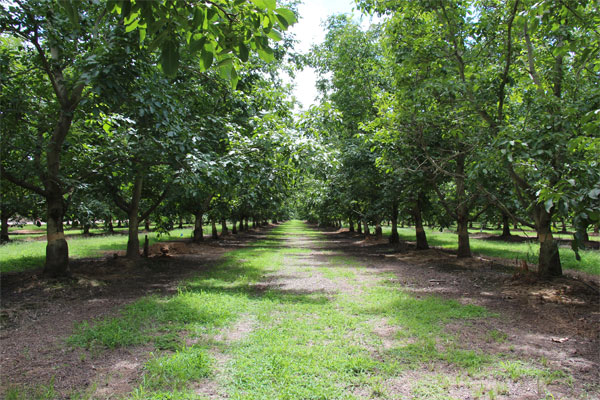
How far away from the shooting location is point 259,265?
12.2 m

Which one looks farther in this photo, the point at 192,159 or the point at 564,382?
the point at 192,159

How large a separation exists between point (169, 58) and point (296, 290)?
21.0 feet

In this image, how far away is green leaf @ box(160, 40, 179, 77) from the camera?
2.40 meters

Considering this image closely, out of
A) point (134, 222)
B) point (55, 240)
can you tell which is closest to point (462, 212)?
point (134, 222)

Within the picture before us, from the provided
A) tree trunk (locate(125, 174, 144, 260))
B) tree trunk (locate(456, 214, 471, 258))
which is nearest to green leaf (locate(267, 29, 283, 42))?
tree trunk (locate(125, 174, 144, 260))

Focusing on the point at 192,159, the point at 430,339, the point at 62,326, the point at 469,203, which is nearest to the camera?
the point at 430,339

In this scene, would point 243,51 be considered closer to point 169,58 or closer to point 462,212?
point 169,58

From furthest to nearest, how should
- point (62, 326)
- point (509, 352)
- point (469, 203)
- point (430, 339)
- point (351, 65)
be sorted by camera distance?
point (351, 65)
point (469, 203)
point (62, 326)
point (430, 339)
point (509, 352)

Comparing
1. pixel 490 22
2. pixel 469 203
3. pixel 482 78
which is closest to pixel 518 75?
pixel 482 78

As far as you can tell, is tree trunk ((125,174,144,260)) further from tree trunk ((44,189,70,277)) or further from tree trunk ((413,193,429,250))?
tree trunk ((413,193,429,250))

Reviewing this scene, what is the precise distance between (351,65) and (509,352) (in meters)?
11.7

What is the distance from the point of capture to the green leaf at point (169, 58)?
2.40 meters

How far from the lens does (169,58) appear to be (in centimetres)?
242

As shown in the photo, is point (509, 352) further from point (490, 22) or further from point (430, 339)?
point (490, 22)
